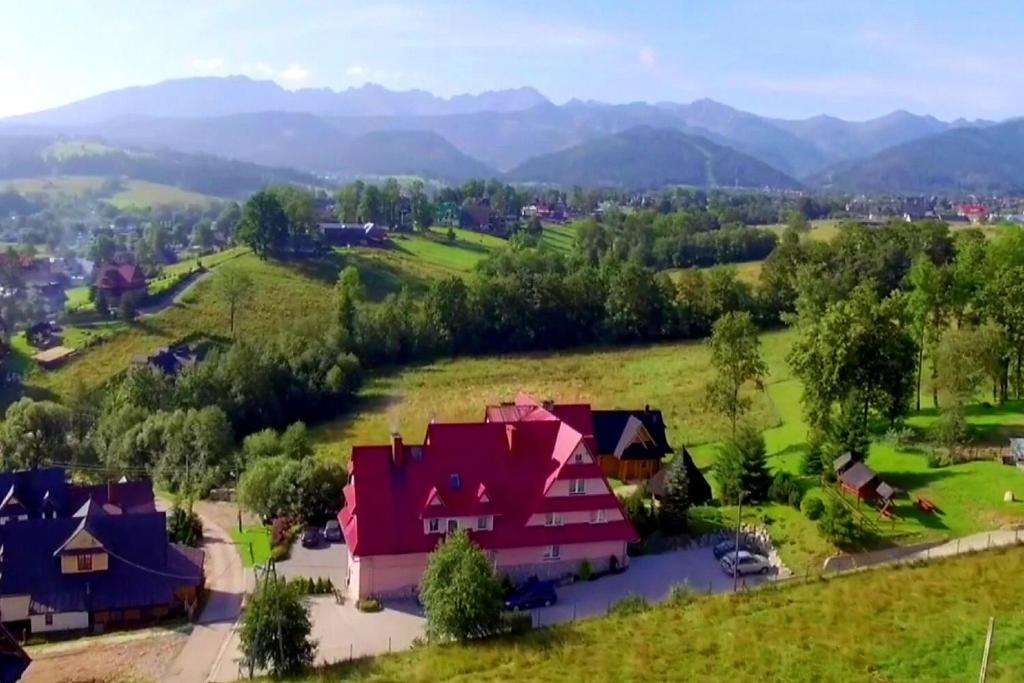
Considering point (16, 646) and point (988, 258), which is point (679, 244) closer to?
point (988, 258)

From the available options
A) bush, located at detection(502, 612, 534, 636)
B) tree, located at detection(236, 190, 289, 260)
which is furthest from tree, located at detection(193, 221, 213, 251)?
bush, located at detection(502, 612, 534, 636)

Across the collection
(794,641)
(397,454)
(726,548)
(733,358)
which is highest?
(733,358)

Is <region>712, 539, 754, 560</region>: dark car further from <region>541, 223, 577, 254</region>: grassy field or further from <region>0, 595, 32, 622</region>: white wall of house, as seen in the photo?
<region>541, 223, 577, 254</region>: grassy field

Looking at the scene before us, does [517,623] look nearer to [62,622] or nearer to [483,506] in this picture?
[483,506]

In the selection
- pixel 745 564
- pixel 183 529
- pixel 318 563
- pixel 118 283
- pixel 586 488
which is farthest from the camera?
pixel 118 283

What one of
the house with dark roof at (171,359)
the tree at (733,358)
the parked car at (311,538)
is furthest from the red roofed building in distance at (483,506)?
the house with dark roof at (171,359)

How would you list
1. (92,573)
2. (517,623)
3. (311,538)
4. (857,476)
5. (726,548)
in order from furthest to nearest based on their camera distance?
(311,538), (857,476), (726,548), (92,573), (517,623)

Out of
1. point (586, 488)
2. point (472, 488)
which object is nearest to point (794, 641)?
point (586, 488)
